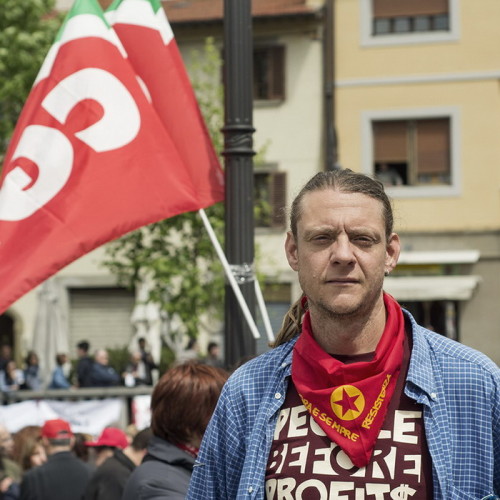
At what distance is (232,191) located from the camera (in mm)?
6039

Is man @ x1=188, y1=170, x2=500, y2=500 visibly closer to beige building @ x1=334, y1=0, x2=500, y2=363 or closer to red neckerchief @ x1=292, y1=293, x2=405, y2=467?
red neckerchief @ x1=292, y1=293, x2=405, y2=467

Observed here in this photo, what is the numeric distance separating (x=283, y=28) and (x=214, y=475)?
24.7 meters

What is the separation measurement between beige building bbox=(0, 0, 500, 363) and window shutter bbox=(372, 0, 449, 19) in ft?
0.07

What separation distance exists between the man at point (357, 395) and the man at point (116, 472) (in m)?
3.50

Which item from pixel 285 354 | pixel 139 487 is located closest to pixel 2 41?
pixel 139 487

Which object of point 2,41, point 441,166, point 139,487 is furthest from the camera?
point 441,166

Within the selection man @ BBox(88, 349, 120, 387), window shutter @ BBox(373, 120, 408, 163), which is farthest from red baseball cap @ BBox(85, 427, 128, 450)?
window shutter @ BBox(373, 120, 408, 163)

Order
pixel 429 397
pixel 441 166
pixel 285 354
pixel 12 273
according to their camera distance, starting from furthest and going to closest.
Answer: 1. pixel 441 166
2. pixel 12 273
3. pixel 285 354
4. pixel 429 397

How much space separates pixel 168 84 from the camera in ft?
21.7

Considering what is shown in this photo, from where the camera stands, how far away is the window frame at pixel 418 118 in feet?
85.4

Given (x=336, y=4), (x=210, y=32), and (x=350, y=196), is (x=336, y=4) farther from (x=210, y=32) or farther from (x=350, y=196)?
(x=350, y=196)

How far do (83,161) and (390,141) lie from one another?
20.7 meters

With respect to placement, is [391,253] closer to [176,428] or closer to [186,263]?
[176,428]

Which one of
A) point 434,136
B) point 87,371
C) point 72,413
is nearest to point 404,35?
point 434,136
